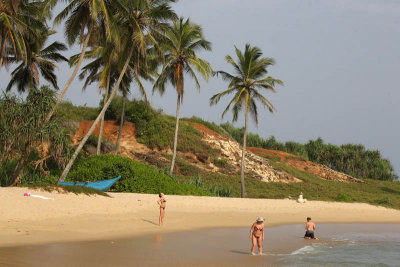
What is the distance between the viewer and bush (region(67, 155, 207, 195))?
73.4ft

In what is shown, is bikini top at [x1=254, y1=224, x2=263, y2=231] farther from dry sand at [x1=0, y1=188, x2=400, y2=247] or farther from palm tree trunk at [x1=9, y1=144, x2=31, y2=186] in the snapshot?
palm tree trunk at [x1=9, y1=144, x2=31, y2=186]

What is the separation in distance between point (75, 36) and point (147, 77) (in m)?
8.59

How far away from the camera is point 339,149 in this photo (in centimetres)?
6419

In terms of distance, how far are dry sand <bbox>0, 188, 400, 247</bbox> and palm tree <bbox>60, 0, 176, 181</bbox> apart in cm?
769

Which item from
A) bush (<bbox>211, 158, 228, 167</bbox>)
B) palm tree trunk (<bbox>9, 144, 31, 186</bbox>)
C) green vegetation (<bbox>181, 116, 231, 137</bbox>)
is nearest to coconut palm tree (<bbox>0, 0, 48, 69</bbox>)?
palm tree trunk (<bbox>9, 144, 31, 186</bbox>)

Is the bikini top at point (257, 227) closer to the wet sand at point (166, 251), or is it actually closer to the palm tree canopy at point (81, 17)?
the wet sand at point (166, 251)

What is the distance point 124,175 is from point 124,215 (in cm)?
674

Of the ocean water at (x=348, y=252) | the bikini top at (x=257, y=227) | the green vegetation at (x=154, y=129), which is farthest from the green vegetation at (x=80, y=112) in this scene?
the bikini top at (x=257, y=227)

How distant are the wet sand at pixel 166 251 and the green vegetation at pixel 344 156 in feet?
156

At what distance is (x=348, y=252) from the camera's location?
1296cm

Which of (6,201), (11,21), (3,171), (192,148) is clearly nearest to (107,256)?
(6,201)

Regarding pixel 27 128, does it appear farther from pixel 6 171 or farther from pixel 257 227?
pixel 257 227

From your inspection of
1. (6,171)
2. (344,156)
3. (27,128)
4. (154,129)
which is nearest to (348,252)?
(27,128)

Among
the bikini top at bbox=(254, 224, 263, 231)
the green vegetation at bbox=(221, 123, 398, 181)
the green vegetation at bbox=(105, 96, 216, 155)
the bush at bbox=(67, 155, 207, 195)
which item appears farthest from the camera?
the green vegetation at bbox=(221, 123, 398, 181)
